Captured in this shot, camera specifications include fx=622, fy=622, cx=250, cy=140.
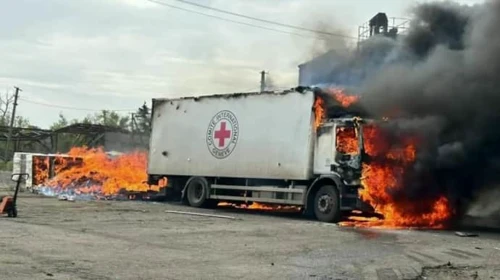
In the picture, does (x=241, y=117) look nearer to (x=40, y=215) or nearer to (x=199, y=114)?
(x=199, y=114)

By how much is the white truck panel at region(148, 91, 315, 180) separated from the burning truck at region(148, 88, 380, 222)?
28mm

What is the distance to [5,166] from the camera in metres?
55.7

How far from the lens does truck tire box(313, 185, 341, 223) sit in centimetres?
1598

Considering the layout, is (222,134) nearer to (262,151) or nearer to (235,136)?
(235,136)

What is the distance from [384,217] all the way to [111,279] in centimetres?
1012

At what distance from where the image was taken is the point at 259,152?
60.2ft

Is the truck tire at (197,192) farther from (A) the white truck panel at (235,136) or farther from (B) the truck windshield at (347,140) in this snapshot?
(B) the truck windshield at (347,140)

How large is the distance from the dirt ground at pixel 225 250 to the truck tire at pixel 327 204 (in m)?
0.51

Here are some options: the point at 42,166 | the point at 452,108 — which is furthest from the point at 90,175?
the point at 452,108

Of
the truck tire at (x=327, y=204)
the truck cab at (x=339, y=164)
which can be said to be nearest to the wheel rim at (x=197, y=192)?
the truck cab at (x=339, y=164)

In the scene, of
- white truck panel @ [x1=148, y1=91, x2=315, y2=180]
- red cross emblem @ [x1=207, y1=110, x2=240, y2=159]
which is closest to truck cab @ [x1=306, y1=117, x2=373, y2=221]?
white truck panel @ [x1=148, y1=91, x2=315, y2=180]

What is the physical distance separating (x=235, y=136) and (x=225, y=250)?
30.0 ft

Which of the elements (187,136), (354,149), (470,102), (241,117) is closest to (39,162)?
(187,136)

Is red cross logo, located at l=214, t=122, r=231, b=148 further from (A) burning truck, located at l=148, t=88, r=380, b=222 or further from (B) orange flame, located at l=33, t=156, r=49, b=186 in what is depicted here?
(B) orange flame, located at l=33, t=156, r=49, b=186
